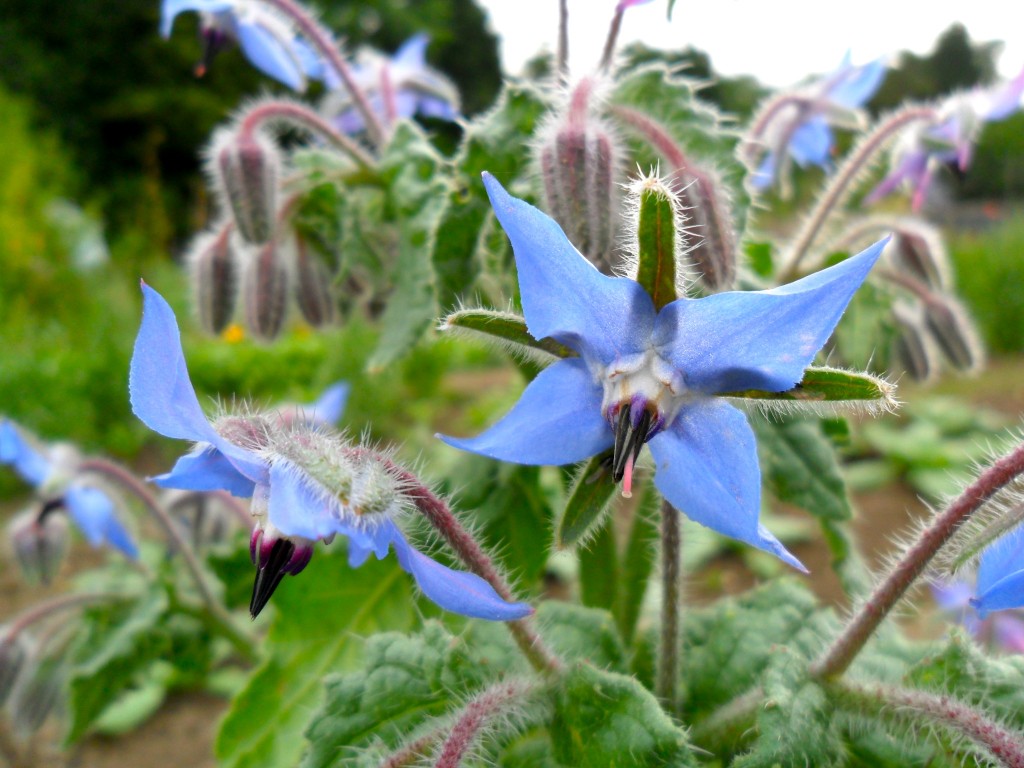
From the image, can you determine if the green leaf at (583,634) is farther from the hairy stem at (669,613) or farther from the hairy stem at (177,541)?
the hairy stem at (177,541)

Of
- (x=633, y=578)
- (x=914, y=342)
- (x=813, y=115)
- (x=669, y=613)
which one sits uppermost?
(x=813, y=115)

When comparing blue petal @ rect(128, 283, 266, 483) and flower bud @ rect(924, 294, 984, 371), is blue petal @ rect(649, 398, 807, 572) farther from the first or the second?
flower bud @ rect(924, 294, 984, 371)

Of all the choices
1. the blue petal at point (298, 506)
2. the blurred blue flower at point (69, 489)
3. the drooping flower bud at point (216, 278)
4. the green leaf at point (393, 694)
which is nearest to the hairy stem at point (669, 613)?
the green leaf at point (393, 694)

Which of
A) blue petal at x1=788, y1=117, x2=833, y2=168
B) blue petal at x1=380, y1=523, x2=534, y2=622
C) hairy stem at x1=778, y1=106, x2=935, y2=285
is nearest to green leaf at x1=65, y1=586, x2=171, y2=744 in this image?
blue petal at x1=380, y1=523, x2=534, y2=622

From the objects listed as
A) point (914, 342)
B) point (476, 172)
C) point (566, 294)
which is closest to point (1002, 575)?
point (566, 294)

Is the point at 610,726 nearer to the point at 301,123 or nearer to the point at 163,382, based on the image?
the point at 163,382

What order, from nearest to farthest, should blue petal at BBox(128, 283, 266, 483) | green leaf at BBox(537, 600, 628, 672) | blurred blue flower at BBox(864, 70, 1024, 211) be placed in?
blue petal at BBox(128, 283, 266, 483) → green leaf at BBox(537, 600, 628, 672) → blurred blue flower at BBox(864, 70, 1024, 211)
